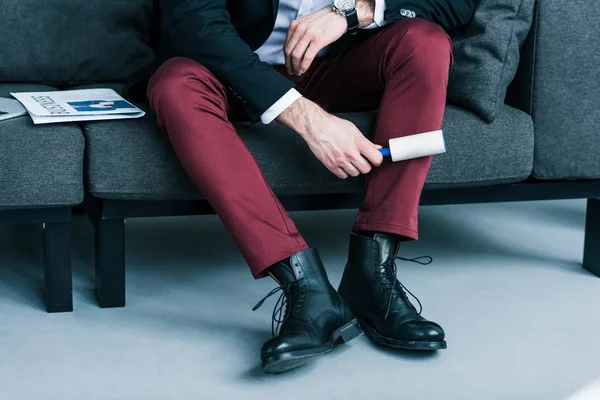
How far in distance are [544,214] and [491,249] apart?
46 cm

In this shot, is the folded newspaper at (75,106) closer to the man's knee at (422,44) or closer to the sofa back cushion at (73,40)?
the sofa back cushion at (73,40)

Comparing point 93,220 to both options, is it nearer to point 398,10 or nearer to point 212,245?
point 212,245

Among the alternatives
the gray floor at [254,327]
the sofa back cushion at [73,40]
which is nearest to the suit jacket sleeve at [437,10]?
the gray floor at [254,327]

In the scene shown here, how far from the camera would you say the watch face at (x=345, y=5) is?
1690mm

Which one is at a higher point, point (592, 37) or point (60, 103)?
point (592, 37)

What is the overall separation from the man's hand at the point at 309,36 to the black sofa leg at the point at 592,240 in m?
0.81

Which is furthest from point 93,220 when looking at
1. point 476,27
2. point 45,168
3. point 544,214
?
point 544,214

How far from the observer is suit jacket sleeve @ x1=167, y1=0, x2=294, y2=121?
60.1 inches

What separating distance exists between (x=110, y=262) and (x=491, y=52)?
36.5 inches

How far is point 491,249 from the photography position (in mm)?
2203

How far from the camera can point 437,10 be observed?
1.76 meters

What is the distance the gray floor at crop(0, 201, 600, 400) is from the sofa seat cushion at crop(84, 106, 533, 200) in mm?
Answer: 254

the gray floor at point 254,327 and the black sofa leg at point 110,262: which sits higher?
the black sofa leg at point 110,262

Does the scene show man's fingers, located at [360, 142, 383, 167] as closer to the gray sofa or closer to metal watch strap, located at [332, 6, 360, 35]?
the gray sofa
